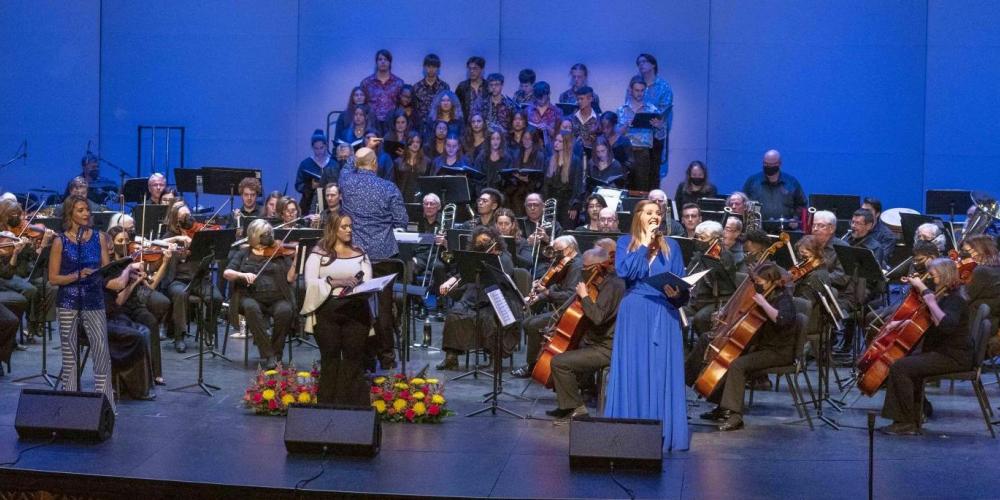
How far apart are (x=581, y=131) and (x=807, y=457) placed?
24.8ft

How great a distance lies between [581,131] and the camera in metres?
14.9

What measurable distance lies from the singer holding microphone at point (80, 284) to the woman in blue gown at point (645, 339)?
325 centimetres

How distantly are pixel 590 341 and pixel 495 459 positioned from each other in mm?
1399

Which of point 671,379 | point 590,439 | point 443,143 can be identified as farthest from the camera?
point 443,143

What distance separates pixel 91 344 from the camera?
8.49 meters

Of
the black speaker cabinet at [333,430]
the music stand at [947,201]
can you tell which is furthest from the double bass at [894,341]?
the music stand at [947,201]

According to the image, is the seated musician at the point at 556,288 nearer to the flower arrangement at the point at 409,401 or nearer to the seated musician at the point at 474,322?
the seated musician at the point at 474,322

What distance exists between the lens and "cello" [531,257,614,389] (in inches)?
339

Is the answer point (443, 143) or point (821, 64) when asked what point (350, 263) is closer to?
point (443, 143)

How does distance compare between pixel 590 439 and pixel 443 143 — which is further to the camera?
pixel 443 143

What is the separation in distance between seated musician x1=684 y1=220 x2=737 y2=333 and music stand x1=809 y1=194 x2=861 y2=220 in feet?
9.16

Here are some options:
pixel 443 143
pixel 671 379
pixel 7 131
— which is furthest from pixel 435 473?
pixel 7 131

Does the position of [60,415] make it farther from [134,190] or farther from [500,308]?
[134,190]

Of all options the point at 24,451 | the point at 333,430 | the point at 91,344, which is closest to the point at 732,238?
the point at 333,430
